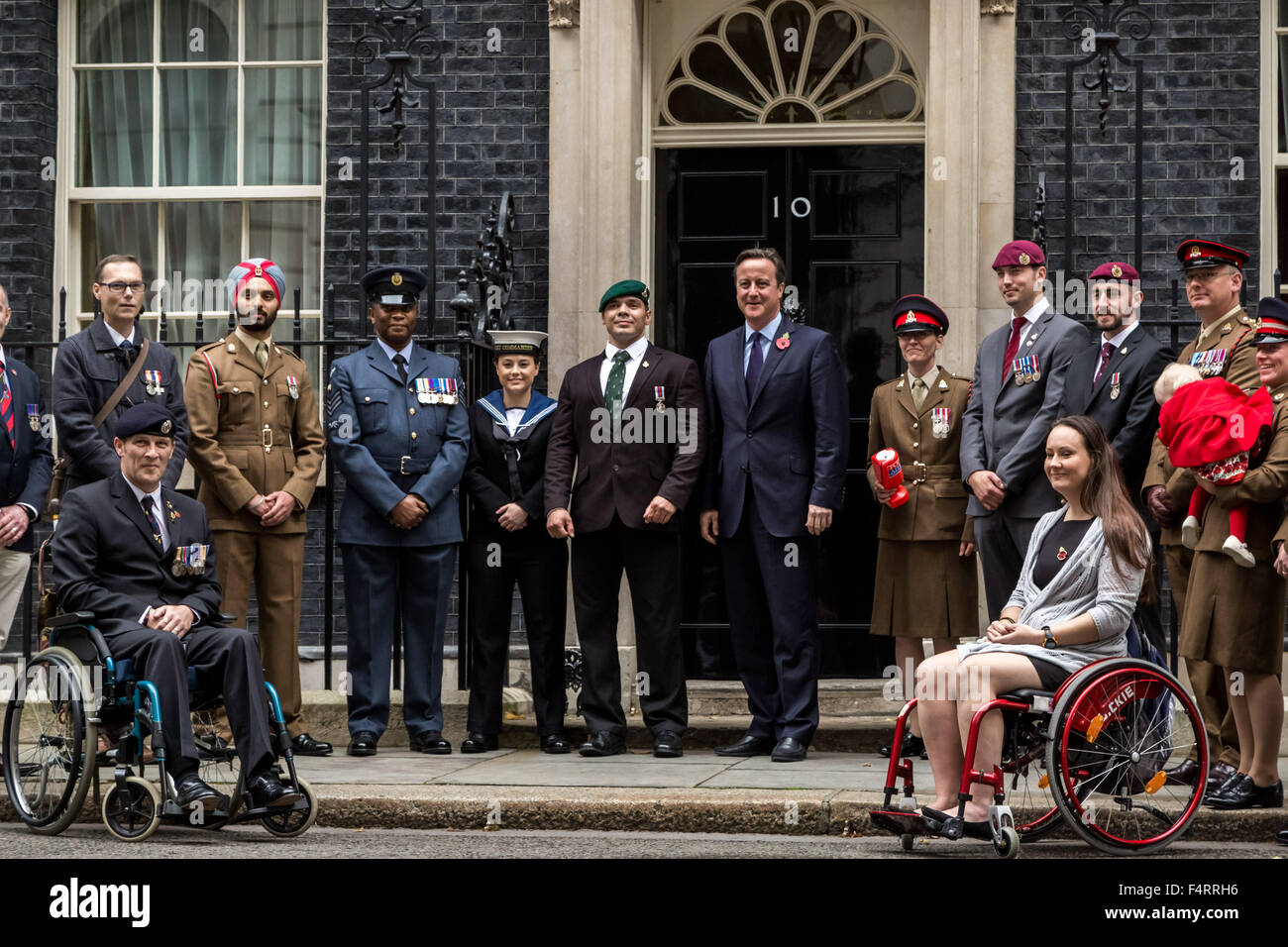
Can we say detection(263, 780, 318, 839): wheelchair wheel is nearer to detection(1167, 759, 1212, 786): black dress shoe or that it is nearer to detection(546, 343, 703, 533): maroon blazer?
detection(546, 343, 703, 533): maroon blazer

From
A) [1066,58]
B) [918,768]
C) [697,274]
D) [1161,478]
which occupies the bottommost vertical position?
[918,768]

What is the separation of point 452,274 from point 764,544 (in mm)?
3075

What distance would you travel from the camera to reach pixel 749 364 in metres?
8.69

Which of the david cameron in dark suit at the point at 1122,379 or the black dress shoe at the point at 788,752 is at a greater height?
the david cameron in dark suit at the point at 1122,379

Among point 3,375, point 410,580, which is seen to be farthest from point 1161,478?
point 3,375

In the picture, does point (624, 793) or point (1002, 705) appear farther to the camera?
point (624, 793)

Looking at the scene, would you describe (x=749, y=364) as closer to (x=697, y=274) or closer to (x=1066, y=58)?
(x=697, y=274)

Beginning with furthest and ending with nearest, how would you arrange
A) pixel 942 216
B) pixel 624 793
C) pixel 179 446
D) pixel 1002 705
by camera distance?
pixel 942 216
pixel 179 446
pixel 624 793
pixel 1002 705

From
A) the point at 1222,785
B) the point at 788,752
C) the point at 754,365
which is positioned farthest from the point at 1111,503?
the point at 754,365

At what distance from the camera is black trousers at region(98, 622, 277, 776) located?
662 cm

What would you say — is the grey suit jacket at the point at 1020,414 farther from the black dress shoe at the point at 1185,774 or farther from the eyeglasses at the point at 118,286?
the eyeglasses at the point at 118,286

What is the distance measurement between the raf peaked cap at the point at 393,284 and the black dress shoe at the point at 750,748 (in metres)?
2.56

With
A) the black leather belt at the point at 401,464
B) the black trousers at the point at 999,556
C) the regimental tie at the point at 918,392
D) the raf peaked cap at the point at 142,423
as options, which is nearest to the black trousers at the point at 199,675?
the raf peaked cap at the point at 142,423

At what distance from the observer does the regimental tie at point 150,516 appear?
7.20 meters
